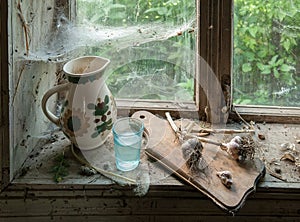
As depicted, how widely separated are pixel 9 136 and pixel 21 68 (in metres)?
0.15

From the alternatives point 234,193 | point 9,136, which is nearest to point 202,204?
point 234,193

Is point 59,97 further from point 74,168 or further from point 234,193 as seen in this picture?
point 234,193

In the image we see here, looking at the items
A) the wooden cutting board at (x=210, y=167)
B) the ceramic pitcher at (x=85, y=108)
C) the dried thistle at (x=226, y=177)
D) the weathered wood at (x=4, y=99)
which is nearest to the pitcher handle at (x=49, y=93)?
the ceramic pitcher at (x=85, y=108)

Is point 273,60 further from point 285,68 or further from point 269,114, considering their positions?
point 269,114

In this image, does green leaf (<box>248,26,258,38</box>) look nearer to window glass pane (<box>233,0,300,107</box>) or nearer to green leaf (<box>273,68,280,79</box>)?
window glass pane (<box>233,0,300,107</box>)

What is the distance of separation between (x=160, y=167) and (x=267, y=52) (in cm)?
41

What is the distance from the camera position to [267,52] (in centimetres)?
130

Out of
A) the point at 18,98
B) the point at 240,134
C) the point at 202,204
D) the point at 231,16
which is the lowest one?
the point at 202,204

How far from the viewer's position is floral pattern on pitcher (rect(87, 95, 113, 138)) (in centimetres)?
115

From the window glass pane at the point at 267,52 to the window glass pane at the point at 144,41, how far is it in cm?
12

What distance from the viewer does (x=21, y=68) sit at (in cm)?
109

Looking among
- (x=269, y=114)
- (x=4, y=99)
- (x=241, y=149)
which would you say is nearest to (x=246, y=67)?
(x=269, y=114)

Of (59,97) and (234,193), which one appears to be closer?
(234,193)

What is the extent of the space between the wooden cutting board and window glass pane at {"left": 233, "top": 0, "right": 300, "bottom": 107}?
0.22 metres
